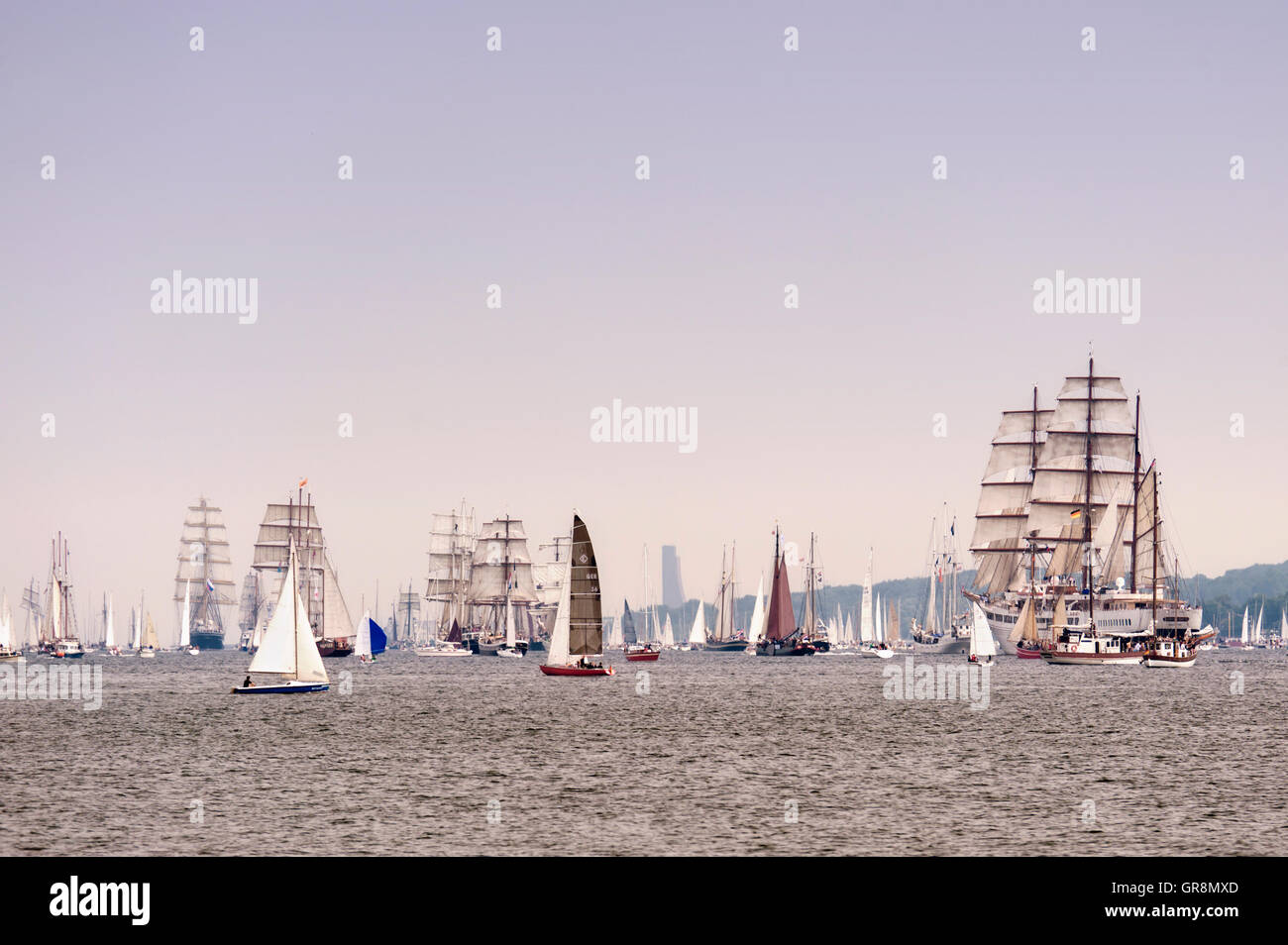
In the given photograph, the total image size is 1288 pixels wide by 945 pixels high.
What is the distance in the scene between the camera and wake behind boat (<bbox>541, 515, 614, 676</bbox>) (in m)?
108

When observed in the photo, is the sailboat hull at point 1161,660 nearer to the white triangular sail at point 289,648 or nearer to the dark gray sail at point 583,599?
the dark gray sail at point 583,599

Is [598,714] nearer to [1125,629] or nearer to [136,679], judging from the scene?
[136,679]

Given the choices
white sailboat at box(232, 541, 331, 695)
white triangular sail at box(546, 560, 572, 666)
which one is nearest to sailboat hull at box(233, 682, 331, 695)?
white sailboat at box(232, 541, 331, 695)

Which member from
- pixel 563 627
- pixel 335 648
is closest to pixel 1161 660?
pixel 563 627

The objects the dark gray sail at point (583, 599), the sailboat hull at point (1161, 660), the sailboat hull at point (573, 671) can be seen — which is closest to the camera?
the dark gray sail at point (583, 599)

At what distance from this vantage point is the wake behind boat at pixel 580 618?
354ft

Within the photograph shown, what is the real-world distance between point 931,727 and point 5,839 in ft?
174

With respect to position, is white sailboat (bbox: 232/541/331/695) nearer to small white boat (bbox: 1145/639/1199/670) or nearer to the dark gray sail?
the dark gray sail

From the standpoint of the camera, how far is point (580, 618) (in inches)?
4496

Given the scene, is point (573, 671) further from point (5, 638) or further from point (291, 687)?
point (5, 638)

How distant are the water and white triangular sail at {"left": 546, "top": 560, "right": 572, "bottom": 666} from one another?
8.61 meters

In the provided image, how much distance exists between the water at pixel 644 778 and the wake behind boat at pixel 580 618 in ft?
29.0

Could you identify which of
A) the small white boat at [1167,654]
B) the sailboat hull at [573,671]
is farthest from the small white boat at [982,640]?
the sailboat hull at [573,671]
